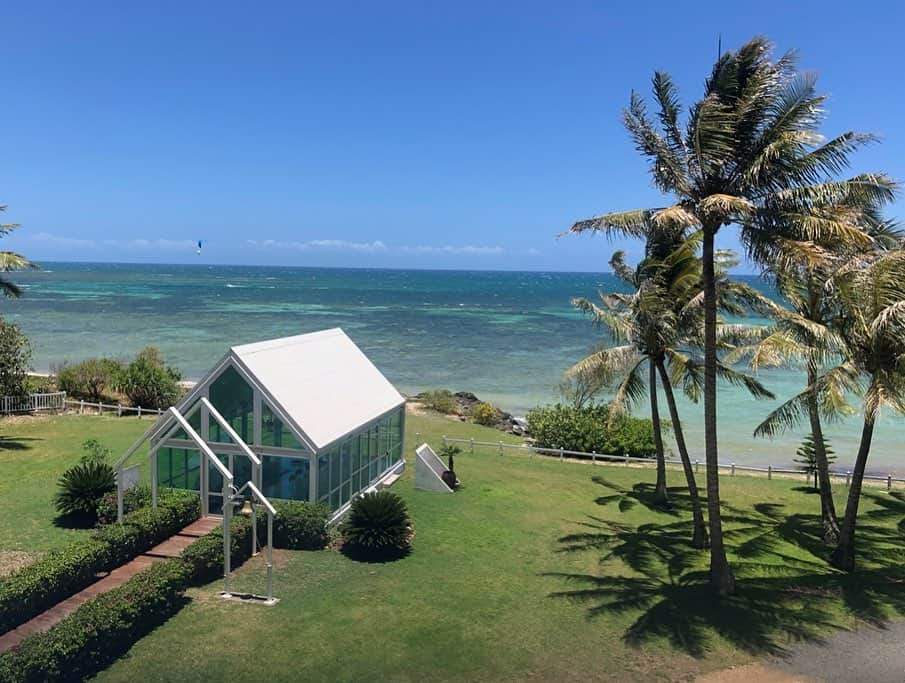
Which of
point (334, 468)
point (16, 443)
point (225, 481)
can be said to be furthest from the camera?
point (16, 443)

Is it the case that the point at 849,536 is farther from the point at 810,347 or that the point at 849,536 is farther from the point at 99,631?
the point at 99,631

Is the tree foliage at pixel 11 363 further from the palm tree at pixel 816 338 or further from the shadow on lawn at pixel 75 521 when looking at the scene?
the palm tree at pixel 816 338

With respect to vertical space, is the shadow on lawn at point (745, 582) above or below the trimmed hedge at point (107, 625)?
below

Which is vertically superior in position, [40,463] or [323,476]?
[323,476]

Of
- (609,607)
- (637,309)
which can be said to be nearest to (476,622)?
(609,607)

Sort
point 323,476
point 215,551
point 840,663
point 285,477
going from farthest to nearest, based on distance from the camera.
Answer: point 323,476, point 285,477, point 215,551, point 840,663

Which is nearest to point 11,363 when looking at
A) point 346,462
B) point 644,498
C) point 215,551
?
point 346,462

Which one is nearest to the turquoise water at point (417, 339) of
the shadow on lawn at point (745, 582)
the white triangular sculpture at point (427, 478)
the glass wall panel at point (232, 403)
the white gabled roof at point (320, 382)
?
the shadow on lawn at point (745, 582)
